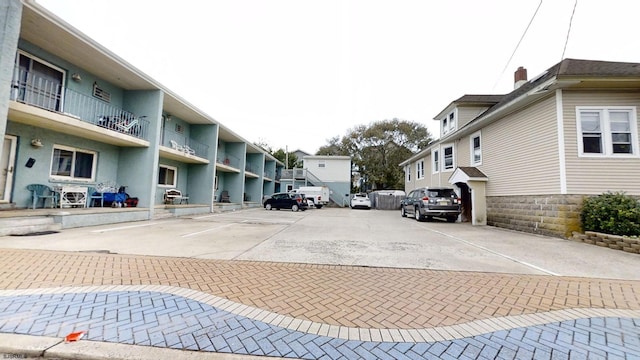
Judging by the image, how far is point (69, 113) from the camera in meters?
8.80

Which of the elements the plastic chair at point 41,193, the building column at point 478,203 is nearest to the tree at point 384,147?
the building column at point 478,203

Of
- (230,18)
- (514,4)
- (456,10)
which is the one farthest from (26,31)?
(514,4)

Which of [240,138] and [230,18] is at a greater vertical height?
[230,18]

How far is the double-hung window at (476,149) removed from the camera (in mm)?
13203

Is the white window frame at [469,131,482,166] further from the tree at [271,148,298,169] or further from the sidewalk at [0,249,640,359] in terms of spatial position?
the tree at [271,148,298,169]

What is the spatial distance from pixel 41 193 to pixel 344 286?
11.2m

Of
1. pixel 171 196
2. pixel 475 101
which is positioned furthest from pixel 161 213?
pixel 475 101

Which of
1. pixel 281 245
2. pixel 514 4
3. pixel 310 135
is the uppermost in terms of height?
pixel 310 135

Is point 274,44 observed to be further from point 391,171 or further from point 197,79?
point 391,171

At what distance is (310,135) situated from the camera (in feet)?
155

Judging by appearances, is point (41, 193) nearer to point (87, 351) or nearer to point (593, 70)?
point (87, 351)

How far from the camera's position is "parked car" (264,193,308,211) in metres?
20.3

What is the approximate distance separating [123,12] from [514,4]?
13694 mm

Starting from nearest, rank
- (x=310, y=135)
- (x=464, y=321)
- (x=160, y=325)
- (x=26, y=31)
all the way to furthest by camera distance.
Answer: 1. (x=160, y=325)
2. (x=464, y=321)
3. (x=26, y=31)
4. (x=310, y=135)
